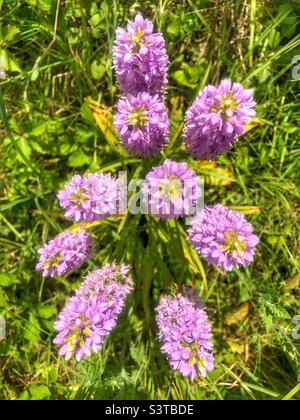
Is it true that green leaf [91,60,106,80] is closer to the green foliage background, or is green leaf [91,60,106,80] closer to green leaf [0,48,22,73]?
the green foliage background

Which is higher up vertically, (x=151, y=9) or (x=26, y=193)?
(x=151, y=9)

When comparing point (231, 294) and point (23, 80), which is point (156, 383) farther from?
point (23, 80)

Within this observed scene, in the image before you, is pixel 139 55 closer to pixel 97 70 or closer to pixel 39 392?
pixel 97 70

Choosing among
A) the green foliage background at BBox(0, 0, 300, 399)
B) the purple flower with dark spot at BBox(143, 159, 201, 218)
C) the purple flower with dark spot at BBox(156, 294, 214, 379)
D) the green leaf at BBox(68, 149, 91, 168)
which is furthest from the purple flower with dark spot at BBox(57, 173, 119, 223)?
the green leaf at BBox(68, 149, 91, 168)

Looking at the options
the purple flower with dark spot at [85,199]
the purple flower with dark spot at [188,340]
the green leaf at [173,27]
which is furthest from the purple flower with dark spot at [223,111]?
the green leaf at [173,27]

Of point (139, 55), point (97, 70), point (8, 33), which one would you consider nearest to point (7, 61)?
point (8, 33)

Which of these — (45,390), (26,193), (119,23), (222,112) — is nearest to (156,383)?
(45,390)
